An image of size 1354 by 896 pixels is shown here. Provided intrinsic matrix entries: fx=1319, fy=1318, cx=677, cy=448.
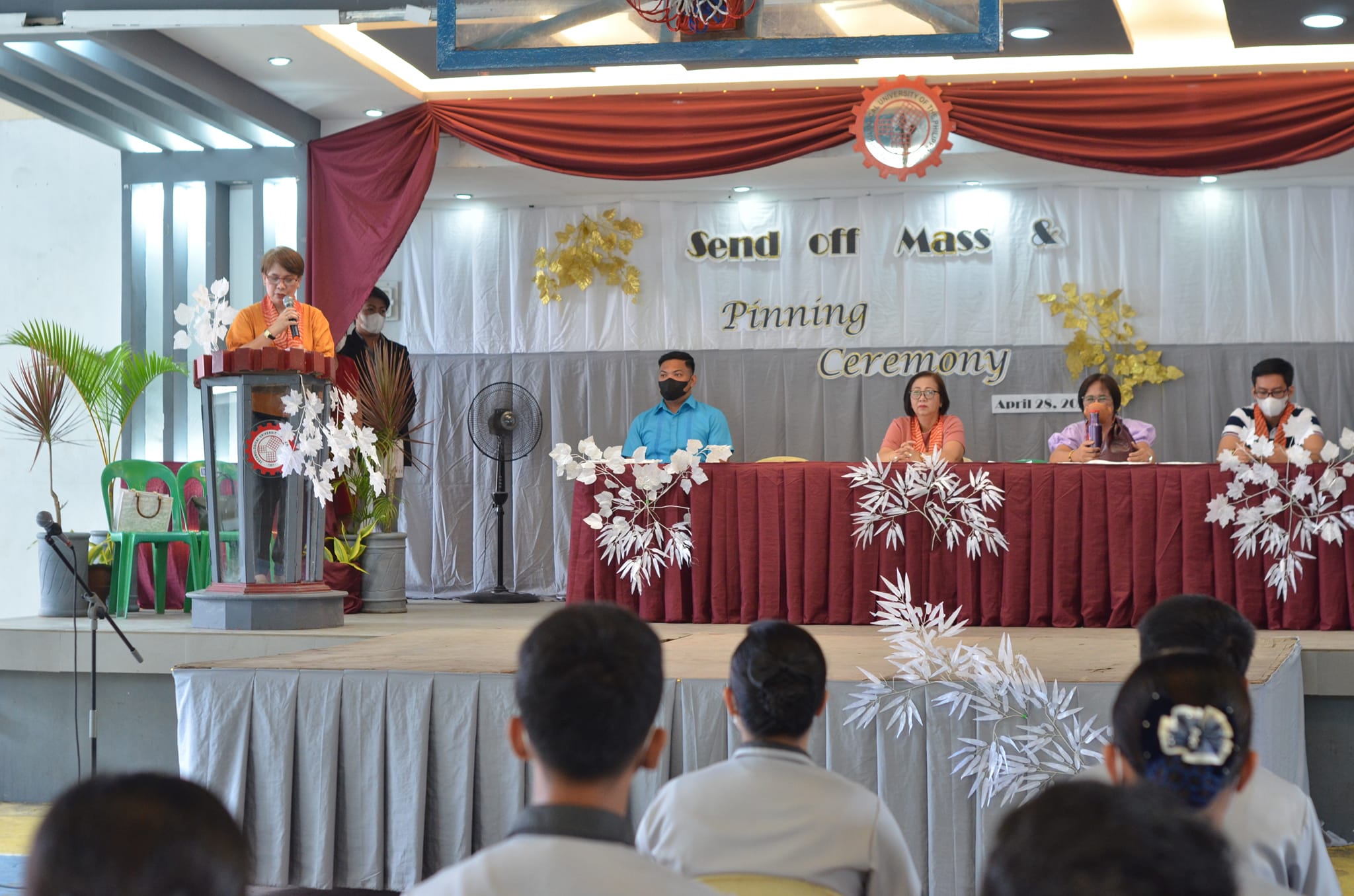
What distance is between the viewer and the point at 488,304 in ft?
27.5

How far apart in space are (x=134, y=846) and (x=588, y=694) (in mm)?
551

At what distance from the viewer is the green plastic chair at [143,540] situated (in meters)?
5.86

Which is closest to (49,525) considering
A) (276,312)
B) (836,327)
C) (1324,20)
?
(276,312)

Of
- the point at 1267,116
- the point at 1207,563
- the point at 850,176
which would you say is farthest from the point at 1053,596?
the point at 850,176

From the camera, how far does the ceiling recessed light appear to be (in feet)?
18.9

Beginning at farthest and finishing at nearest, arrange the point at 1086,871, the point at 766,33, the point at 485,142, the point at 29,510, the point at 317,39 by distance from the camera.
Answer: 1. the point at 29,510
2. the point at 485,142
3. the point at 317,39
4. the point at 766,33
5. the point at 1086,871

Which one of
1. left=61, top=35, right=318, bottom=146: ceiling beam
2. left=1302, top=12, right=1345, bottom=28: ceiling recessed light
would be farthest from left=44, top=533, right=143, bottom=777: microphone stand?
left=1302, top=12, right=1345, bottom=28: ceiling recessed light

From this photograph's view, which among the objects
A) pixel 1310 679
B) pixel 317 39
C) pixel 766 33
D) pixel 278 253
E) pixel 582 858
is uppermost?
pixel 317 39

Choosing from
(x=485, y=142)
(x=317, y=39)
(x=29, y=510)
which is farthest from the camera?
(x=29, y=510)

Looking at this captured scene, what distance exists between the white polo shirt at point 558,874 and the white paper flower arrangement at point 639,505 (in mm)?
4402

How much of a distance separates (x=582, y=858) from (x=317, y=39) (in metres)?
5.51

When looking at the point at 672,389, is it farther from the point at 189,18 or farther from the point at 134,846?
the point at 134,846

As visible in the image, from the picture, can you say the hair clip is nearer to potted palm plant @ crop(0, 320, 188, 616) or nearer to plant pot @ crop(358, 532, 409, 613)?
plant pot @ crop(358, 532, 409, 613)

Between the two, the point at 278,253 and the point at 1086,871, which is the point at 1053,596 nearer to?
the point at 278,253
